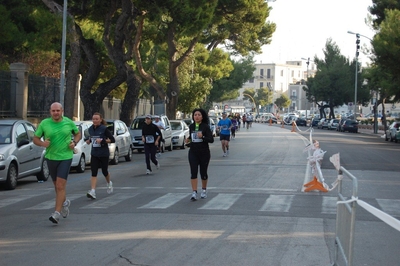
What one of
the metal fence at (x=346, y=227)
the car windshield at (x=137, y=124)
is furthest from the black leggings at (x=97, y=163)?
the car windshield at (x=137, y=124)

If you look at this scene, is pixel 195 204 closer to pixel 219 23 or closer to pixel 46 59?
pixel 46 59

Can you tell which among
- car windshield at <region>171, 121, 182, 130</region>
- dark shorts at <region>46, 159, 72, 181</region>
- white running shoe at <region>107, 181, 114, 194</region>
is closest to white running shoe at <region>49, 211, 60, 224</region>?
dark shorts at <region>46, 159, 72, 181</region>

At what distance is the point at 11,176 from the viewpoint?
15.3 m

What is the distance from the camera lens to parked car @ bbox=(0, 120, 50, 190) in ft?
49.4

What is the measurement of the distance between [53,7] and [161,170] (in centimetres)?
1317

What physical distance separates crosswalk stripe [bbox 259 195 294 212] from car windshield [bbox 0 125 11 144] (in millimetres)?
6661

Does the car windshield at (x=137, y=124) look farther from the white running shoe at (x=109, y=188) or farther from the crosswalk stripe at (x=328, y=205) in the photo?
the crosswalk stripe at (x=328, y=205)

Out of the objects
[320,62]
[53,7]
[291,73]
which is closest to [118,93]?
[53,7]

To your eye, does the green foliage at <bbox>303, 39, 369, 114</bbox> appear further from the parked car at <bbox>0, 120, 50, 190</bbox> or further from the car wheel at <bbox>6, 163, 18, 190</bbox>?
the car wheel at <bbox>6, 163, 18, 190</bbox>

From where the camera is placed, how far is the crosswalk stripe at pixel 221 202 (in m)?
11.9

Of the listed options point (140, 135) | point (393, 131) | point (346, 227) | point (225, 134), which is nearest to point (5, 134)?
point (346, 227)

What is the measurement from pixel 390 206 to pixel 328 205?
48.9 inches

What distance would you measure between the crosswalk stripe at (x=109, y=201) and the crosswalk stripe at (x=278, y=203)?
2916 mm

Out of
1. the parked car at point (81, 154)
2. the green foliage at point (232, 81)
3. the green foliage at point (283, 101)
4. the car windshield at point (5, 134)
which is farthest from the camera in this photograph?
the green foliage at point (283, 101)
